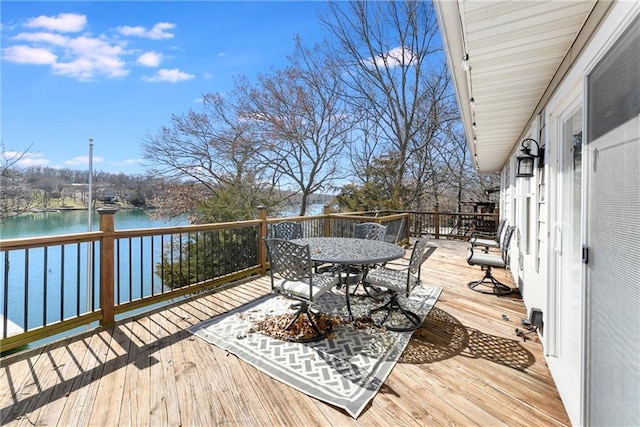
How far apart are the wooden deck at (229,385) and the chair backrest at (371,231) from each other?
2093 mm

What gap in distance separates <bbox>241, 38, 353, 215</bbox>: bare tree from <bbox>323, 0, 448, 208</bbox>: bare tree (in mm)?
1018

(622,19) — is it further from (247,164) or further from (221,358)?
(247,164)

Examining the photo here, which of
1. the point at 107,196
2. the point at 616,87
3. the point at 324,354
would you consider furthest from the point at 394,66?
the point at 324,354

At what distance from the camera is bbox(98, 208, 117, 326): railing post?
2.96 meters

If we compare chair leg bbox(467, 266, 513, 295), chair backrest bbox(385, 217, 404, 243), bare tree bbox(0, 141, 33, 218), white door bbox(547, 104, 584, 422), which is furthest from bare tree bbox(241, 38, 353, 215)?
white door bbox(547, 104, 584, 422)

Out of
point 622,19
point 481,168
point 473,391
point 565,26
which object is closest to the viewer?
point 622,19

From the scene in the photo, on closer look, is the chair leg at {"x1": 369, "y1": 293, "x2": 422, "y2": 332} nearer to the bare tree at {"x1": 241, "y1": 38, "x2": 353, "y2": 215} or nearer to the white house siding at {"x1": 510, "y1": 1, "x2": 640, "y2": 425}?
the white house siding at {"x1": 510, "y1": 1, "x2": 640, "y2": 425}

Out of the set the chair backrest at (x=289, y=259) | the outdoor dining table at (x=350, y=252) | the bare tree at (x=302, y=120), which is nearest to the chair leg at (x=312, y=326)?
the chair backrest at (x=289, y=259)

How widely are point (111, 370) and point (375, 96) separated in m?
13.4

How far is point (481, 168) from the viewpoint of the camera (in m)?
8.92

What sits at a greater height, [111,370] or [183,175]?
[183,175]

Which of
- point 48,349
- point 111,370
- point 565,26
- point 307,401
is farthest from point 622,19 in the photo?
point 48,349

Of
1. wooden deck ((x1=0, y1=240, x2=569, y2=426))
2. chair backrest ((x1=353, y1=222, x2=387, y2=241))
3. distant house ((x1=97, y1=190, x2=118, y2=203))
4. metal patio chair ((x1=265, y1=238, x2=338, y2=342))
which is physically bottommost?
wooden deck ((x1=0, y1=240, x2=569, y2=426))

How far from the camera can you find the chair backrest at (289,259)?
2682 millimetres
